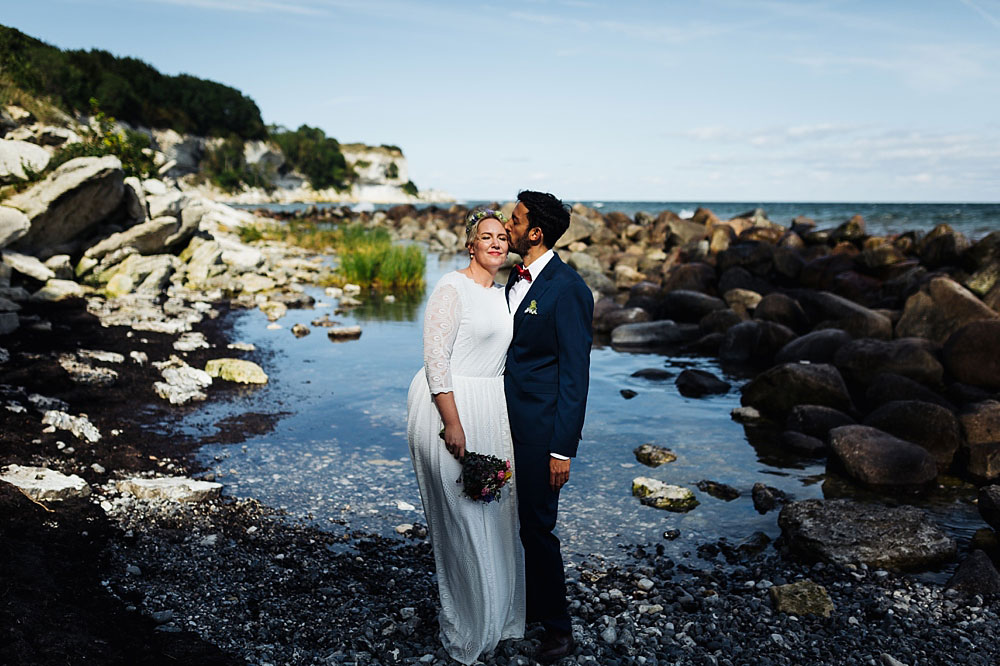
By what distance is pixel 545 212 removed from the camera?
4.39 meters

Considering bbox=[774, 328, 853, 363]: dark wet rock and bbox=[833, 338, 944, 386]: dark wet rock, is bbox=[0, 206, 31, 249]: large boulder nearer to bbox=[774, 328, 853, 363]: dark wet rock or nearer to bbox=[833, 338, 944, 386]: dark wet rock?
bbox=[774, 328, 853, 363]: dark wet rock

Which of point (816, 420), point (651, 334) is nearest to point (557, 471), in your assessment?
point (816, 420)

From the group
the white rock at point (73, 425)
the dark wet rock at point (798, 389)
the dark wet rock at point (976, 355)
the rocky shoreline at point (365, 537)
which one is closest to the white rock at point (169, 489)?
the rocky shoreline at point (365, 537)

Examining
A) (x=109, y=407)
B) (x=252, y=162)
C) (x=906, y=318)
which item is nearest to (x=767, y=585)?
(x=109, y=407)

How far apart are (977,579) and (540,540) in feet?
12.9

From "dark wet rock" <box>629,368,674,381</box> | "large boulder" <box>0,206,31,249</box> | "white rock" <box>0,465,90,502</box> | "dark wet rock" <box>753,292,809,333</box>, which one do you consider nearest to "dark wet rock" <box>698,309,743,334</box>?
"dark wet rock" <box>753,292,809,333</box>

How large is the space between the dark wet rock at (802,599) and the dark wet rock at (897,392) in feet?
20.0

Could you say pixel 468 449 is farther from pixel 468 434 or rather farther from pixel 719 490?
pixel 719 490

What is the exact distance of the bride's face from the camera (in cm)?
414

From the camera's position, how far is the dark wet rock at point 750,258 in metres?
22.5

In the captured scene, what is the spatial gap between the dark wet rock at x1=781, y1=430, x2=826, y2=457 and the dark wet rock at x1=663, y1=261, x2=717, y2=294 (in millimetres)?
12843

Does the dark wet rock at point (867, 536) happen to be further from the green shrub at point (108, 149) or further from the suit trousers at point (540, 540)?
the green shrub at point (108, 149)

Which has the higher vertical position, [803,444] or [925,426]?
[925,426]

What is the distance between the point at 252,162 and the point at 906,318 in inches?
4861
